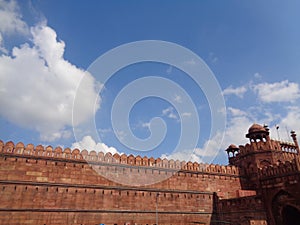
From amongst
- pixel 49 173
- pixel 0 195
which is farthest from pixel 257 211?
pixel 0 195

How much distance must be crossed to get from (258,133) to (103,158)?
549 inches

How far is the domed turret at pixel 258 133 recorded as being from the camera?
72.4ft

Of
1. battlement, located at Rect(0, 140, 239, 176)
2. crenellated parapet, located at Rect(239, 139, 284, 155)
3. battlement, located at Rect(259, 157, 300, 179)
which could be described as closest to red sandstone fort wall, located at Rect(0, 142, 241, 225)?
battlement, located at Rect(0, 140, 239, 176)

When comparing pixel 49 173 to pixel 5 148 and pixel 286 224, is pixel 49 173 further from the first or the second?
pixel 286 224

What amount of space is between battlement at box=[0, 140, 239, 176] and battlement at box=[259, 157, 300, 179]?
2495 mm

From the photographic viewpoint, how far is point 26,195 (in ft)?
44.6

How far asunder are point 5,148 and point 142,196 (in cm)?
890

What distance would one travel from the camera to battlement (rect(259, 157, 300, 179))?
16.6 meters

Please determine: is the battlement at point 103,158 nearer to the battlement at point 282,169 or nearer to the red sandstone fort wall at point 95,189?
the red sandstone fort wall at point 95,189

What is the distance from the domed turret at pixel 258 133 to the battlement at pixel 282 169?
3669 millimetres

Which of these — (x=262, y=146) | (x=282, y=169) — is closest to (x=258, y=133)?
(x=262, y=146)

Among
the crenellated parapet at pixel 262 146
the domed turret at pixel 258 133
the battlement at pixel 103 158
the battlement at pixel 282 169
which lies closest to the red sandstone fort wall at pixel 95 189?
the battlement at pixel 103 158

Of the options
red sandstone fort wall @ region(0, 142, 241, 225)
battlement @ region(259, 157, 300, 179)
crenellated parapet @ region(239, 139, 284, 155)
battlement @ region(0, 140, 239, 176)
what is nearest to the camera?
red sandstone fort wall @ region(0, 142, 241, 225)

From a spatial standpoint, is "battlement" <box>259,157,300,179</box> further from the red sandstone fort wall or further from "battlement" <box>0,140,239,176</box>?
the red sandstone fort wall
